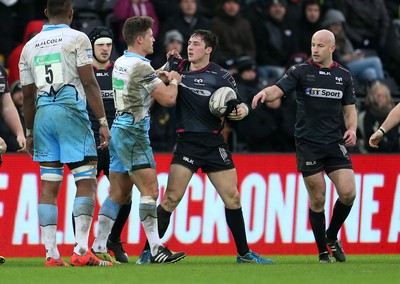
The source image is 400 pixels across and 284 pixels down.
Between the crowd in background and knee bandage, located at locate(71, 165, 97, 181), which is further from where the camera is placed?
the crowd in background

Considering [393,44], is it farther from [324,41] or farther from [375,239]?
[324,41]

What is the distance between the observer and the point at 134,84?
11.9 m

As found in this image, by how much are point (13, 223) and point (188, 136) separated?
3.32 m

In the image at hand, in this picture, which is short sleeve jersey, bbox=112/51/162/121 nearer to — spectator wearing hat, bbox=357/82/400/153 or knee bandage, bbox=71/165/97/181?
knee bandage, bbox=71/165/97/181

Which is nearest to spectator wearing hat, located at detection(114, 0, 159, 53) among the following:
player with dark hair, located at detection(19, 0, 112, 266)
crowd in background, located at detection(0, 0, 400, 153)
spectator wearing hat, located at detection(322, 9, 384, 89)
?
crowd in background, located at detection(0, 0, 400, 153)

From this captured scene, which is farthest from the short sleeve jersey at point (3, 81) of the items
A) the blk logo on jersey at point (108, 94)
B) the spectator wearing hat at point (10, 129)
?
the spectator wearing hat at point (10, 129)

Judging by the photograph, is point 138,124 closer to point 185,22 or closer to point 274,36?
point 185,22

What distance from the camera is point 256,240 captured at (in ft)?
51.2

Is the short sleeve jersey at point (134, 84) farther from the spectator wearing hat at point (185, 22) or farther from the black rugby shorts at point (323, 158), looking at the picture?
the spectator wearing hat at point (185, 22)

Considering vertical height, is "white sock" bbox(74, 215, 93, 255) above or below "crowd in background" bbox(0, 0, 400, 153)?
below

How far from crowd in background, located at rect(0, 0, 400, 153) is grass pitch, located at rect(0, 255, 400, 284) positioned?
5.03 meters

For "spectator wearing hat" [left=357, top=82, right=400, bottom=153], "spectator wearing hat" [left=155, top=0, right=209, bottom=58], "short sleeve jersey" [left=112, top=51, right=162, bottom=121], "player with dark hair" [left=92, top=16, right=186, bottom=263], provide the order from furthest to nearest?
1. "spectator wearing hat" [left=155, top=0, right=209, bottom=58]
2. "spectator wearing hat" [left=357, top=82, right=400, bottom=153]
3. "player with dark hair" [left=92, top=16, right=186, bottom=263]
4. "short sleeve jersey" [left=112, top=51, right=162, bottom=121]

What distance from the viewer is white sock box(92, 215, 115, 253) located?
1264 centimetres

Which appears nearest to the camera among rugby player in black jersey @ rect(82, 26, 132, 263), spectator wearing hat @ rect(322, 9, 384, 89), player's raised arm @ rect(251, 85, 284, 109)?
player's raised arm @ rect(251, 85, 284, 109)
